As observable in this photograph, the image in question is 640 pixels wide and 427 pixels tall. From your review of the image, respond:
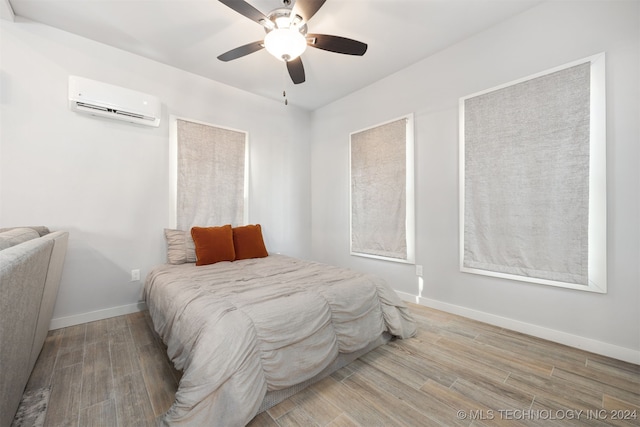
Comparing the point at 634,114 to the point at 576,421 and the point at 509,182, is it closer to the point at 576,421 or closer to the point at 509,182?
the point at 509,182

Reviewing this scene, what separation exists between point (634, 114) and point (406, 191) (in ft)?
5.82

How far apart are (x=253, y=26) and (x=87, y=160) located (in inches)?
81.2

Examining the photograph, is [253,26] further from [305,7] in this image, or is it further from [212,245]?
[212,245]

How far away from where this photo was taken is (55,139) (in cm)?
234

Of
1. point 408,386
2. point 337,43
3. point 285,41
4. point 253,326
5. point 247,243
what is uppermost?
point 337,43

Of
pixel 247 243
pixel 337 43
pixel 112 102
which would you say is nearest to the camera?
pixel 337 43

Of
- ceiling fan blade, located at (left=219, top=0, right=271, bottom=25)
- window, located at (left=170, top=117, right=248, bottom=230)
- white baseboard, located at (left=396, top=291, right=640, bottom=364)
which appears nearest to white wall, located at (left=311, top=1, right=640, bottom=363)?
white baseboard, located at (left=396, top=291, right=640, bottom=364)

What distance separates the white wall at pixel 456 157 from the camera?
1.79 meters

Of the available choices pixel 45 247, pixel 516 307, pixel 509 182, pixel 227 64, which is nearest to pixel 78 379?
pixel 45 247

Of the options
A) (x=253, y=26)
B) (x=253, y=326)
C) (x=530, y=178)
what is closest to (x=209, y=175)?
(x=253, y=26)

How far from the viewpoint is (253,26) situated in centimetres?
233

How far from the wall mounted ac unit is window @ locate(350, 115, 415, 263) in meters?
2.48

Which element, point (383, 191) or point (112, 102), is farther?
point (383, 191)

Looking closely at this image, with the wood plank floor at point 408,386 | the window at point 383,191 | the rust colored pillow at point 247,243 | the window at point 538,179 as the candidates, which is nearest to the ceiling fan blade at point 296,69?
the window at point 383,191
